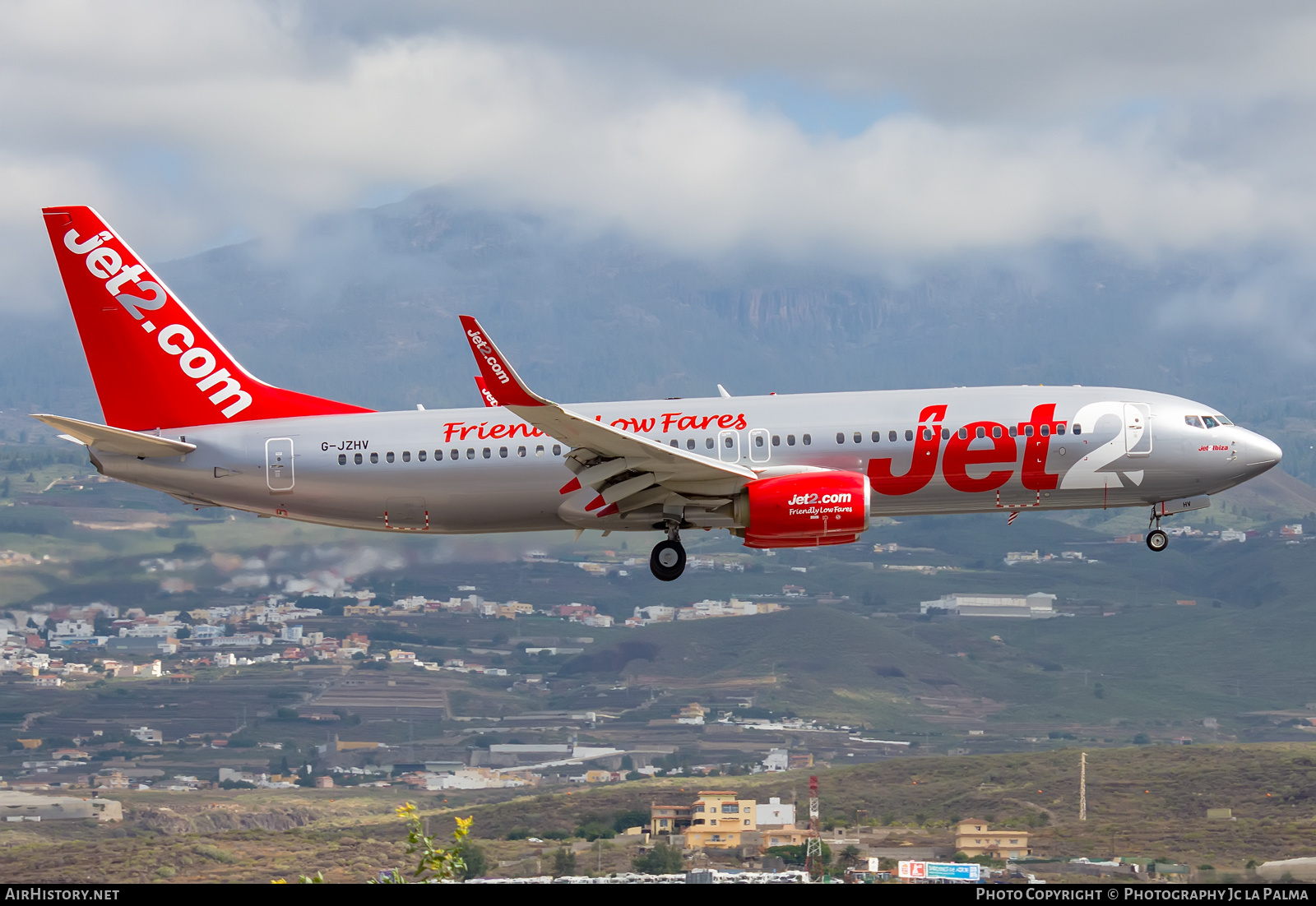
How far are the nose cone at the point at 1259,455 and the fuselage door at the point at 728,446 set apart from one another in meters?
15.4

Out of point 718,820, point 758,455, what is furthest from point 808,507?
point 718,820

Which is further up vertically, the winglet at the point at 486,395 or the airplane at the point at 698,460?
the winglet at the point at 486,395

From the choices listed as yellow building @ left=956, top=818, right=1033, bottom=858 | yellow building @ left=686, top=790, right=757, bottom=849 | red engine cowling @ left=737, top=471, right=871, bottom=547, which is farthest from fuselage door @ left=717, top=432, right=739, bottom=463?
yellow building @ left=686, top=790, right=757, bottom=849

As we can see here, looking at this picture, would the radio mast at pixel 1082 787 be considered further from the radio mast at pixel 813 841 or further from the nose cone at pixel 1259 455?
the nose cone at pixel 1259 455

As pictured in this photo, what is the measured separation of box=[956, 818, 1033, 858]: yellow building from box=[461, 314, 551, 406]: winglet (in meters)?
101

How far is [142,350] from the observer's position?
47.5 m

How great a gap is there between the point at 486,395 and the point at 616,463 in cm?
456

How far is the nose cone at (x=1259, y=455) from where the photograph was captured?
148 ft

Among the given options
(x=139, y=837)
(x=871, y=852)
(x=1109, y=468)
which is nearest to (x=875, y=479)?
(x=1109, y=468)

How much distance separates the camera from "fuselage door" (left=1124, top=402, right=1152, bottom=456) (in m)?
44.4

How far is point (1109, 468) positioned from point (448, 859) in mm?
25792

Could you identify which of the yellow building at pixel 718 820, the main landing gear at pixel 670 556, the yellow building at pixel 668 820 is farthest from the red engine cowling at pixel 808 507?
the yellow building at pixel 668 820

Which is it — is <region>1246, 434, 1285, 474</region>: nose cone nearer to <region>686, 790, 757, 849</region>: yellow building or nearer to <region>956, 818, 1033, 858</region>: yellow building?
<region>956, 818, 1033, 858</region>: yellow building
